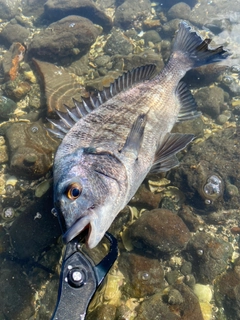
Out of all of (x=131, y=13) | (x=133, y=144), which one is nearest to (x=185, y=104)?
(x=133, y=144)

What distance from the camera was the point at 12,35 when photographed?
827 cm

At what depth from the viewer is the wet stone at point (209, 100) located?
6.23 m

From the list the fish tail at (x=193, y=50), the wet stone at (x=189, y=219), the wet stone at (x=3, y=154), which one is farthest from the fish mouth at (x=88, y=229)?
the fish tail at (x=193, y=50)

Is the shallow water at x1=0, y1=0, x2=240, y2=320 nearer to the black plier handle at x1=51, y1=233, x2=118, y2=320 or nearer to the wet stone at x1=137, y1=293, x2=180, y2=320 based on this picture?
the wet stone at x1=137, y1=293, x2=180, y2=320

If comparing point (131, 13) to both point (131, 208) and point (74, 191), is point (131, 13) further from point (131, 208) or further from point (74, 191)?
point (74, 191)

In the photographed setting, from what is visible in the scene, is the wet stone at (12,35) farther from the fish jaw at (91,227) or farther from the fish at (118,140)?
the fish jaw at (91,227)

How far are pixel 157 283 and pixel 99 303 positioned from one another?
100 cm

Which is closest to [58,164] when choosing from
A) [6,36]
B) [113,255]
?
[113,255]

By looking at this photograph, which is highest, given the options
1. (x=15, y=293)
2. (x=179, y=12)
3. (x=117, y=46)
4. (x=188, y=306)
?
(x=179, y=12)

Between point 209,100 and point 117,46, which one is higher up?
point 117,46

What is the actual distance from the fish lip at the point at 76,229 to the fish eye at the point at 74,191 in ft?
0.77

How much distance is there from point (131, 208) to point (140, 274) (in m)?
1.10

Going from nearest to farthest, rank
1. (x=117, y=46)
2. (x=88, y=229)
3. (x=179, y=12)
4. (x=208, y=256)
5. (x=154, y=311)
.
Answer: (x=88, y=229)
(x=154, y=311)
(x=208, y=256)
(x=117, y=46)
(x=179, y=12)

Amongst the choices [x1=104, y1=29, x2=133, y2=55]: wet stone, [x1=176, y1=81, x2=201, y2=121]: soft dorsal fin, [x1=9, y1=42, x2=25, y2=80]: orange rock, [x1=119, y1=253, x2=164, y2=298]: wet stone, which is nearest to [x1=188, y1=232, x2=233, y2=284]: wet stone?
[x1=119, y1=253, x2=164, y2=298]: wet stone
